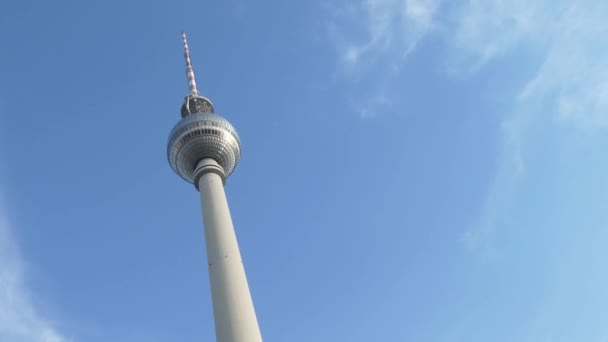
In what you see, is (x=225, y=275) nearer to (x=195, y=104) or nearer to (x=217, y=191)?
(x=217, y=191)

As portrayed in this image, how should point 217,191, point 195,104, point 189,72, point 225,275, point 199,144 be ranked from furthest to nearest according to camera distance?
point 189,72, point 195,104, point 199,144, point 217,191, point 225,275

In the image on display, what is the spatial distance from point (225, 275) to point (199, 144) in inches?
746

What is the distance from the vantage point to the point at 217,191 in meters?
50.9

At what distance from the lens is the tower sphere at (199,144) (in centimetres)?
5656

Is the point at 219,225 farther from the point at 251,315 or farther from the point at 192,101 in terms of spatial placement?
the point at 192,101

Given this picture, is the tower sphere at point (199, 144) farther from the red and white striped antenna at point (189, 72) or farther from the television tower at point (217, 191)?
the red and white striped antenna at point (189, 72)

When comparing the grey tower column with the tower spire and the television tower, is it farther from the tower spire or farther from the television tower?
the tower spire

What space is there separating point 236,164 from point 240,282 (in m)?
21.5

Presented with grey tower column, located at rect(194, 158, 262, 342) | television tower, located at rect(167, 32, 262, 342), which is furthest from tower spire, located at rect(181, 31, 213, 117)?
grey tower column, located at rect(194, 158, 262, 342)

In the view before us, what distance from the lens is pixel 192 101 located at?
208 ft

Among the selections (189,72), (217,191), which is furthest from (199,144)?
(189,72)

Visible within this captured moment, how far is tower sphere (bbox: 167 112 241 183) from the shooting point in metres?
56.6

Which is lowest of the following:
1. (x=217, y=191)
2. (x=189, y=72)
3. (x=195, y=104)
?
(x=217, y=191)

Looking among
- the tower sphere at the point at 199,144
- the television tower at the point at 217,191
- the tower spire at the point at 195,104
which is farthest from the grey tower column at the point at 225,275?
the tower spire at the point at 195,104
